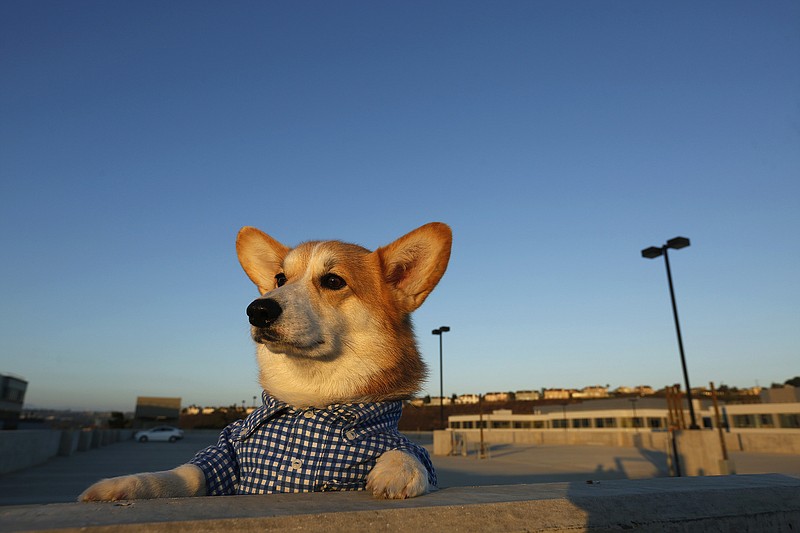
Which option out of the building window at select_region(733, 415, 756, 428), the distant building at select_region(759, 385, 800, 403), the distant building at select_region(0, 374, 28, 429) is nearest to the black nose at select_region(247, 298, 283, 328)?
the building window at select_region(733, 415, 756, 428)

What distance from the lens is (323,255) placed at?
352 centimetres

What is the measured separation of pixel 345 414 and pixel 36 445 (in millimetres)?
19712

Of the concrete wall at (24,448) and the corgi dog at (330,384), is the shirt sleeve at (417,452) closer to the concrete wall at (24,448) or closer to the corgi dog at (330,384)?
the corgi dog at (330,384)

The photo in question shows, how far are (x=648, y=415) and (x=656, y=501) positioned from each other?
43473mm

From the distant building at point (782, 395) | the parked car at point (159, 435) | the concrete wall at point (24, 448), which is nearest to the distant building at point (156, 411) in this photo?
the parked car at point (159, 435)

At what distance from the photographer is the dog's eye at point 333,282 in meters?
3.37

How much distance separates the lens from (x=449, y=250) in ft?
11.3

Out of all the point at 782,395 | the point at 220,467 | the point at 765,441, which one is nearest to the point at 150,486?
the point at 220,467

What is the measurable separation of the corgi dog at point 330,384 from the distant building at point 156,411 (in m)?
74.0

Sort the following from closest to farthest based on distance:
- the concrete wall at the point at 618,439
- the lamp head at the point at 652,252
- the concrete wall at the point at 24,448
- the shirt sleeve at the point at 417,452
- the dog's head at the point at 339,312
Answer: the shirt sleeve at the point at 417,452 → the dog's head at the point at 339,312 → the concrete wall at the point at 24,448 → the lamp head at the point at 652,252 → the concrete wall at the point at 618,439

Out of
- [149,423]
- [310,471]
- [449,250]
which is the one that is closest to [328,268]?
[449,250]

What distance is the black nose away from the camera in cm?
284

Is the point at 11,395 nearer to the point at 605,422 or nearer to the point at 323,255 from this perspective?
the point at 605,422

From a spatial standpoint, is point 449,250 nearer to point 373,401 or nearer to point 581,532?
point 373,401
